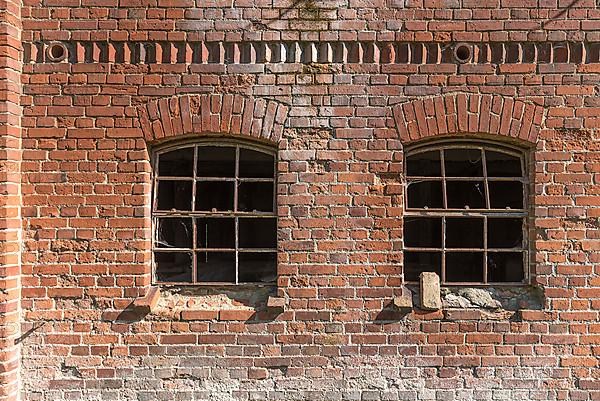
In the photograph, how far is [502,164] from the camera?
15.0ft

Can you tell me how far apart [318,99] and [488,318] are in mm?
2180

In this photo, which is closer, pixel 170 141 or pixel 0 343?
pixel 0 343

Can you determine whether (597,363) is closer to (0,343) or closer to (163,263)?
(163,263)

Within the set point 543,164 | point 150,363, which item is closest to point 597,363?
point 543,164

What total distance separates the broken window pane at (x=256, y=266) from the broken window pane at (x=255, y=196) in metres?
0.38

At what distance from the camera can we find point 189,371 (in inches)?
174

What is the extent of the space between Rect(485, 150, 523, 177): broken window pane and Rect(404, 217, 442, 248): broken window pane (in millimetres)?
601

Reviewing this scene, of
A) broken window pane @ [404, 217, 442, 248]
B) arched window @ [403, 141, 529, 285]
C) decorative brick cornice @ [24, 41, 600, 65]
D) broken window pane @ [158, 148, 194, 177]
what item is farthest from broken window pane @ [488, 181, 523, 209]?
broken window pane @ [158, 148, 194, 177]

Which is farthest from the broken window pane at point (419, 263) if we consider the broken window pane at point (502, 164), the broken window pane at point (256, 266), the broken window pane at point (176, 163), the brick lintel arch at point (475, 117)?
the broken window pane at point (176, 163)

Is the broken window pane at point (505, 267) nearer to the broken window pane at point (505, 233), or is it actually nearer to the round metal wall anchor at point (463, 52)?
the broken window pane at point (505, 233)

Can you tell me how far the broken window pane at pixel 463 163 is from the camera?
15.0ft

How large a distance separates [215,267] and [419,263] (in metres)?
1.67

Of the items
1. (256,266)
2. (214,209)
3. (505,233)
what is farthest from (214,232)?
(505,233)

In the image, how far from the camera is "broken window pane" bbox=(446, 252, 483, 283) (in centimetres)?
459
